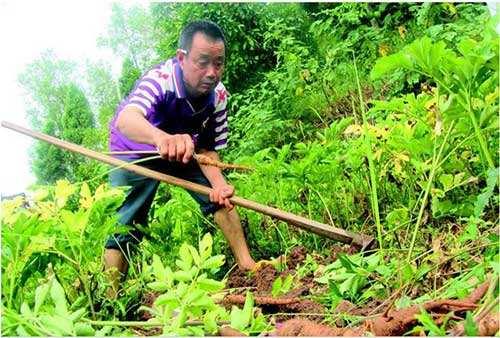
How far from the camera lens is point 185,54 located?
1.95m

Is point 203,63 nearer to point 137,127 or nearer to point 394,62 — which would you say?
point 137,127

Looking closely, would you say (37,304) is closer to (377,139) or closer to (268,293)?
(268,293)

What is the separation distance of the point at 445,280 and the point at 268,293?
55 centimetres

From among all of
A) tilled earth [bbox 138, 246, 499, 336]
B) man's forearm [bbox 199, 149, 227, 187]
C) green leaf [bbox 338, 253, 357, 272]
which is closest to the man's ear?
man's forearm [bbox 199, 149, 227, 187]

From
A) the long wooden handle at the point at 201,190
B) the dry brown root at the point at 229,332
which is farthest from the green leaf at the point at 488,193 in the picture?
the long wooden handle at the point at 201,190

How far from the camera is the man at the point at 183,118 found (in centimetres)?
186

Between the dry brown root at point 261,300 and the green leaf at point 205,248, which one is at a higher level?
the green leaf at point 205,248

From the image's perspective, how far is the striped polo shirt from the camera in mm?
1954

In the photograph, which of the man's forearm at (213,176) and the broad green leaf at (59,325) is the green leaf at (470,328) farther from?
the man's forearm at (213,176)

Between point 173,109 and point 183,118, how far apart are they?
6 centimetres

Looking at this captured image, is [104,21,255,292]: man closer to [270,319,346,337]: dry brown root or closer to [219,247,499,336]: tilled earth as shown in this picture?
[219,247,499,336]: tilled earth

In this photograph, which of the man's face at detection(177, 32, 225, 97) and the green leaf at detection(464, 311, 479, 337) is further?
the man's face at detection(177, 32, 225, 97)

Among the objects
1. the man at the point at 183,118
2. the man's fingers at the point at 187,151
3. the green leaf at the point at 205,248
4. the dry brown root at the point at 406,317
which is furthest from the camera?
the man at the point at 183,118

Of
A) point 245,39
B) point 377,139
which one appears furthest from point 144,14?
point 377,139
